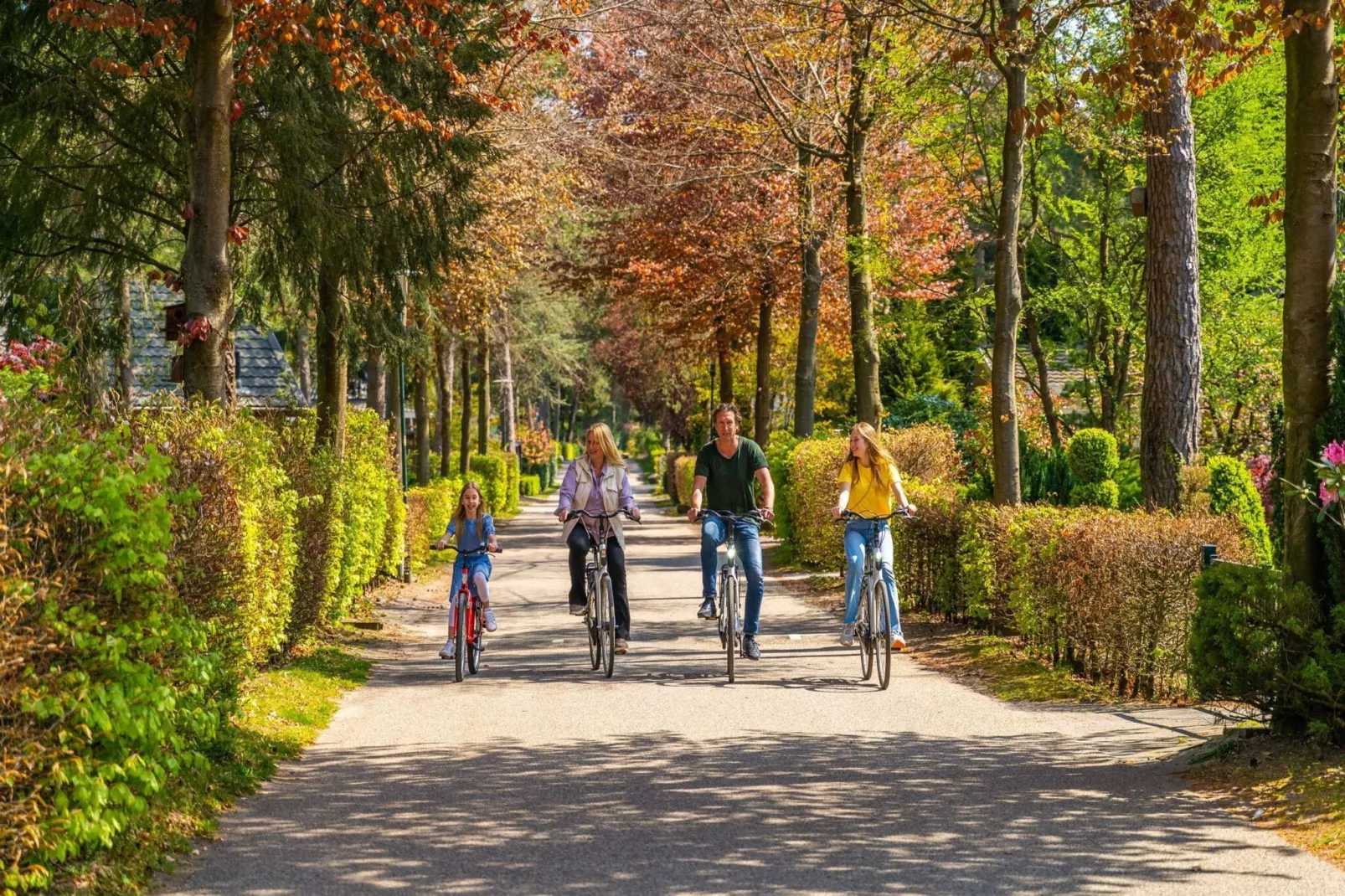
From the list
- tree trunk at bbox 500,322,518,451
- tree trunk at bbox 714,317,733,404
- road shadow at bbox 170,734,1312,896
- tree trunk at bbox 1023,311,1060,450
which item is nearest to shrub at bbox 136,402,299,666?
road shadow at bbox 170,734,1312,896

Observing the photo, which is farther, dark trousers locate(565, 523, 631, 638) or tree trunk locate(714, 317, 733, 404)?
tree trunk locate(714, 317, 733, 404)

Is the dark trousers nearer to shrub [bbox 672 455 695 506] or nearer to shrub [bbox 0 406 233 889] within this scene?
shrub [bbox 0 406 233 889]

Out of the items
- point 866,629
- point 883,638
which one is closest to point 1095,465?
point 866,629

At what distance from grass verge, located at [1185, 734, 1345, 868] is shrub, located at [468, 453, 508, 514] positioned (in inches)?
1247

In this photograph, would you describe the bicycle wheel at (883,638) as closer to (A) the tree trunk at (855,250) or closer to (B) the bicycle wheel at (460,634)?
(B) the bicycle wheel at (460,634)

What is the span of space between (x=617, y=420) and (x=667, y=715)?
120m

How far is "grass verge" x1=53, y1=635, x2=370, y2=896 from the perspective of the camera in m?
5.71

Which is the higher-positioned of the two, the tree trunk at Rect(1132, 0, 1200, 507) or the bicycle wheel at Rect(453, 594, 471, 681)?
the tree trunk at Rect(1132, 0, 1200, 507)

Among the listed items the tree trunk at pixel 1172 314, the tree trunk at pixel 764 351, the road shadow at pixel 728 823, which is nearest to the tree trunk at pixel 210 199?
the road shadow at pixel 728 823

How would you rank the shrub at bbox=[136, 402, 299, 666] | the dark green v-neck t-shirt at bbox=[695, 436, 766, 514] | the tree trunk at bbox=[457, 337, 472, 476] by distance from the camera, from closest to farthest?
A: the shrub at bbox=[136, 402, 299, 666] < the dark green v-neck t-shirt at bbox=[695, 436, 766, 514] < the tree trunk at bbox=[457, 337, 472, 476]

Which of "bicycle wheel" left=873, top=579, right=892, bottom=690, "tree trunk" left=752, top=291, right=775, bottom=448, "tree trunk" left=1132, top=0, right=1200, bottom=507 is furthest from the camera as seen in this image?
"tree trunk" left=752, top=291, right=775, bottom=448

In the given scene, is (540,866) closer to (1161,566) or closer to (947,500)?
(1161,566)

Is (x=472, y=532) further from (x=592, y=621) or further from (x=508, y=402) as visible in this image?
(x=508, y=402)

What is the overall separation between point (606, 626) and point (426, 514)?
39.6 feet
